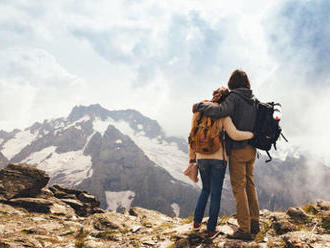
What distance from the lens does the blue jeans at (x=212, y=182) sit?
234 inches

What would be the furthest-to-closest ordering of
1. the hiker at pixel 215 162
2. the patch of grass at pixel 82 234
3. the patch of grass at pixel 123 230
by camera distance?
the patch of grass at pixel 123 230 < the patch of grass at pixel 82 234 < the hiker at pixel 215 162

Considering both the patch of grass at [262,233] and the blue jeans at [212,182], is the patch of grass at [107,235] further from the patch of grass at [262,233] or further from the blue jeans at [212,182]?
the patch of grass at [262,233]

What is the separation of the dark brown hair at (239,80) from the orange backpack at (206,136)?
4.06 ft

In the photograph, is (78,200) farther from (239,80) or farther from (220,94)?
(239,80)

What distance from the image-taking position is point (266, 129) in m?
6.14

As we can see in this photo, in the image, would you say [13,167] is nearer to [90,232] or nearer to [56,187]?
[56,187]

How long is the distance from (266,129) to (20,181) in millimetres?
15451

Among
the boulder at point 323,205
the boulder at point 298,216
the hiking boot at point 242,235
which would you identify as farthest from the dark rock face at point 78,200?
the boulder at point 323,205

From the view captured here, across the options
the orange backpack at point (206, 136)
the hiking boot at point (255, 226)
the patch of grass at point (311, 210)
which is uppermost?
the orange backpack at point (206, 136)

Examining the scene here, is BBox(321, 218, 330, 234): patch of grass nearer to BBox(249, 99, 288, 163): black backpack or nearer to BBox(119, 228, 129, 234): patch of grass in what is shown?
BBox(249, 99, 288, 163): black backpack

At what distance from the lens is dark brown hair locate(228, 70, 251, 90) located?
6297 mm

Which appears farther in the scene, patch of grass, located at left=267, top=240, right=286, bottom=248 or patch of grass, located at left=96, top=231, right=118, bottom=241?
patch of grass, located at left=96, top=231, right=118, bottom=241

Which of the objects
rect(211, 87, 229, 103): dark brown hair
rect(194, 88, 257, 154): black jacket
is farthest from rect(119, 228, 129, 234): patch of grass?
rect(211, 87, 229, 103): dark brown hair

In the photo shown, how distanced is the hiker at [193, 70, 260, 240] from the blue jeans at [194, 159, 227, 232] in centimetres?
36
